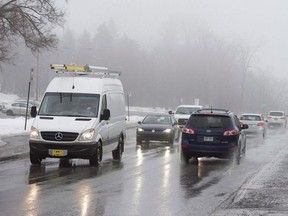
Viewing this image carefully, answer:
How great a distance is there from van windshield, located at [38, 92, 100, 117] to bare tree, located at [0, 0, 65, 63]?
8.68 m

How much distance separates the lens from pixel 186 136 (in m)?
16.2

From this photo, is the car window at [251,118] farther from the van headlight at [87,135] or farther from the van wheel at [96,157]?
the van headlight at [87,135]

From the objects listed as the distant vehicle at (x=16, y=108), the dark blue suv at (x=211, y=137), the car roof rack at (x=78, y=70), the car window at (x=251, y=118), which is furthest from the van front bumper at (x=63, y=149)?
the distant vehicle at (x=16, y=108)

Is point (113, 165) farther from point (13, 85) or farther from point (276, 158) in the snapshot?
point (13, 85)

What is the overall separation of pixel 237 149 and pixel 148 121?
1007 cm

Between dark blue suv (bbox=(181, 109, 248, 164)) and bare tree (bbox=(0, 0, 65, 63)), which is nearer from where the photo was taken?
dark blue suv (bbox=(181, 109, 248, 164))

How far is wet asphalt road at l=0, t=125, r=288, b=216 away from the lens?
338 inches

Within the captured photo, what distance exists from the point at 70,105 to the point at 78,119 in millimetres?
893

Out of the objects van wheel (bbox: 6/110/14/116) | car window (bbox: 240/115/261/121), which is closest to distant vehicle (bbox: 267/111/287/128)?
car window (bbox: 240/115/261/121)

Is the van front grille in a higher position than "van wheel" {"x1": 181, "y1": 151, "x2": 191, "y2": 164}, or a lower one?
higher

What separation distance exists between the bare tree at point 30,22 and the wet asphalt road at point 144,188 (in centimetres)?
867

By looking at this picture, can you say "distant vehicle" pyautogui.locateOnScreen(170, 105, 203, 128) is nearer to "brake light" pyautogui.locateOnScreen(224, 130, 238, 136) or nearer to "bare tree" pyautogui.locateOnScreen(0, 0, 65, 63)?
"bare tree" pyautogui.locateOnScreen(0, 0, 65, 63)

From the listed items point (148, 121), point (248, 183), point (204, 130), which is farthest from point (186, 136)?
point (148, 121)

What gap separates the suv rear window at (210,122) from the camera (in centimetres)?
1612
